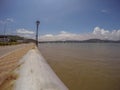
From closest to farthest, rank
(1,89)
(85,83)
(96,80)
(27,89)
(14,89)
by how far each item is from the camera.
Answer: (27,89) < (14,89) < (1,89) < (85,83) < (96,80)

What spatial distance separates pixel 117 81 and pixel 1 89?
22.2ft

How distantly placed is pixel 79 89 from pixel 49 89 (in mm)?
4219

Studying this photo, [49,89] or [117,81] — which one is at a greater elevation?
[49,89]

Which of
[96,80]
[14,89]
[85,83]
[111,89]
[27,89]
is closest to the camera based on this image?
[27,89]

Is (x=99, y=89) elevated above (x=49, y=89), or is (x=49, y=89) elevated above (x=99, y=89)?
(x=49, y=89)

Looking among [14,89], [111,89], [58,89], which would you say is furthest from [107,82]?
[14,89]

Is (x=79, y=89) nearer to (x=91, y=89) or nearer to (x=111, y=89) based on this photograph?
(x=91, y=89)

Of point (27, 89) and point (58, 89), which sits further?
point (58, 89)

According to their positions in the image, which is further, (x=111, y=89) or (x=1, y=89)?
(x=111, y=89)

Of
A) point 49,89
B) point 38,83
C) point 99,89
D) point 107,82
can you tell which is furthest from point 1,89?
point 107,82

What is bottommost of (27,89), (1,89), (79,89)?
(79,89)

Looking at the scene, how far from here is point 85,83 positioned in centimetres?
852

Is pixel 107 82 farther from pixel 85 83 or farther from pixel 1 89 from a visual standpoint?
pixel 1 89

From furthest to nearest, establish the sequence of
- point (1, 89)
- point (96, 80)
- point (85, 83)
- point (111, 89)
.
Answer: point (96, 80) → point (85, 83) → point (111, 89) → point (1, 89)
